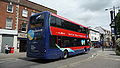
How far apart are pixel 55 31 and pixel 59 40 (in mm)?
1112

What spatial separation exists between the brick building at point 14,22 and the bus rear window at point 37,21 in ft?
33.6

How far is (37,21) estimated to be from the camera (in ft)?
32.8

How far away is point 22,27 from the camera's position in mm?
21359

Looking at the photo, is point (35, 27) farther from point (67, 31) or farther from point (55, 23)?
point (67, 31)

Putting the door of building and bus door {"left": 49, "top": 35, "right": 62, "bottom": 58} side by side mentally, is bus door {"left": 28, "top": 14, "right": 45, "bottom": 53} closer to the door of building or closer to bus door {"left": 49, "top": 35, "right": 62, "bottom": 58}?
bus door {"left": 49, "top": 35, "right": 62, "bottom": 58}

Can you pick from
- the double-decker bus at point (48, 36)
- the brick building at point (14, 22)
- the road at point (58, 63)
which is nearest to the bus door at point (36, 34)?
the double-decker bus at point (48, 36)

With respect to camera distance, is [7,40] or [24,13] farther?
[24,13]

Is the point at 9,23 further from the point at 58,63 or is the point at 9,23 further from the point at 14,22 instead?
the point at 58,63

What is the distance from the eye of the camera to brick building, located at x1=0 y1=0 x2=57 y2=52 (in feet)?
60.6

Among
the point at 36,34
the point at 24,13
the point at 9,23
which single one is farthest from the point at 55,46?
the point at 24,13

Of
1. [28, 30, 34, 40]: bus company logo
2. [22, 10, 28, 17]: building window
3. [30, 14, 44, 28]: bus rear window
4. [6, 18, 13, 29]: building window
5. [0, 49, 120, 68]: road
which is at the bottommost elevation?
[0, 49, 120, 68]: road

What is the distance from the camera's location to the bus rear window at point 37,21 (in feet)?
31.7

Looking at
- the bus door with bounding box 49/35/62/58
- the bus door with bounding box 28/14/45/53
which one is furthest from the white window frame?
the bus door with bounding box 49/35/62/58

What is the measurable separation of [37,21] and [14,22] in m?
11.9
